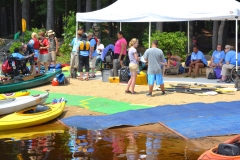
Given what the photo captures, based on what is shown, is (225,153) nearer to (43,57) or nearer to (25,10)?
(43,57)

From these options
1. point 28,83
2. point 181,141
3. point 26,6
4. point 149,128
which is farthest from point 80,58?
point 26,6

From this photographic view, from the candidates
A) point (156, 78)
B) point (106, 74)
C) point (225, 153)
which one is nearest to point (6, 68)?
point (106, 74)

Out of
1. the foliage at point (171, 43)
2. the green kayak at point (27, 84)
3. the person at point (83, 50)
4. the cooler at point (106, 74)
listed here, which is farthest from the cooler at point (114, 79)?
the foliage at point (171, 43)

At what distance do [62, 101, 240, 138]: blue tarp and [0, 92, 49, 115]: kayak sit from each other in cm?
125

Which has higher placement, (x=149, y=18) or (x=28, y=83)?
(x=149, y=18)

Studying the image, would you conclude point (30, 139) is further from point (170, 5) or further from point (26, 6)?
point (26, 6)

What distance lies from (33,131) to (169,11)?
7050 mm

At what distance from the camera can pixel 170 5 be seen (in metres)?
15.5

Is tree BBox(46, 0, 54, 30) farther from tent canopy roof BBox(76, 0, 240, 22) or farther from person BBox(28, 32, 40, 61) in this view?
tent canopy roof BBox(76, 0, 240, 22)

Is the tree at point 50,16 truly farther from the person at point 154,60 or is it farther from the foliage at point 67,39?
the person at point 154,60

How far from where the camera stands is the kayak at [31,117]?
390 inches

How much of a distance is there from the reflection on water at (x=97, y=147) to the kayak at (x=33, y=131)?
151 mm

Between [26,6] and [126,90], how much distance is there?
22.0 metres

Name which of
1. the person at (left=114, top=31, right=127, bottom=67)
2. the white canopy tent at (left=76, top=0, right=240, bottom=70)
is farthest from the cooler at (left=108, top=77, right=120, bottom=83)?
the white canopy tent at (left=76, top=0, right=240, bottom=70)
